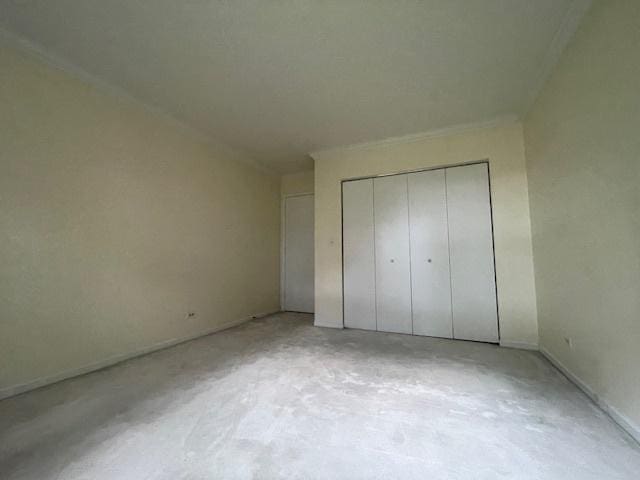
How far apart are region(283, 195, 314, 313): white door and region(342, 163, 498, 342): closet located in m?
1.26

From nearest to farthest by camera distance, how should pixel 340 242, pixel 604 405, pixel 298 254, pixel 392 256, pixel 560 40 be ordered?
pixel 604 405 < pixel 560 40 < pixel 392 256 < pixel 340 242 < pixel 298 254

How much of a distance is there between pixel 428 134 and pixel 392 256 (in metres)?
1.76

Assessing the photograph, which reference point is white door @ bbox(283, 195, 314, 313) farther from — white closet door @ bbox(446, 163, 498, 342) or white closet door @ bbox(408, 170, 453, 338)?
white closet door @ bbox(446, 163, 498, 342)

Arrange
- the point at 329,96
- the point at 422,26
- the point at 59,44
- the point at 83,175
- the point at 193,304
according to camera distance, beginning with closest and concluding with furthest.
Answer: the point at 422,26 < the point at 59,44 < the point at 83,175 < the point at 329,96 < the point at 193,304

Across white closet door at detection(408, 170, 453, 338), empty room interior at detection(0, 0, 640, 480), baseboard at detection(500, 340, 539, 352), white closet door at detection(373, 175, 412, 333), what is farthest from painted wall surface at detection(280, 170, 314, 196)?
baseboard at detection(500, 340, 539, 352)

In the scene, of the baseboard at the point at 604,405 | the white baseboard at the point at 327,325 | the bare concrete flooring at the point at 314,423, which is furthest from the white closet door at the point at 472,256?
the white baseboard at the point at 327,325

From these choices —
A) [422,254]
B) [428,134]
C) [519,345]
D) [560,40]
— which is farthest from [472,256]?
[560,40]

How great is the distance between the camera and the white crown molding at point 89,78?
6.38 feet

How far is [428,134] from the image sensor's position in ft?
11.3

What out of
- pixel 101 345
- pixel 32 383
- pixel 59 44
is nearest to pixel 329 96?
pixel 59 44

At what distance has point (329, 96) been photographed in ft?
8.79

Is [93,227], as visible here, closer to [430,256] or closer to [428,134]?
[430,256]

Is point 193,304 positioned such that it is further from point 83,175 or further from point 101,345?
point 83,175

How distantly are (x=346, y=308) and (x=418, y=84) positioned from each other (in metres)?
3.00
